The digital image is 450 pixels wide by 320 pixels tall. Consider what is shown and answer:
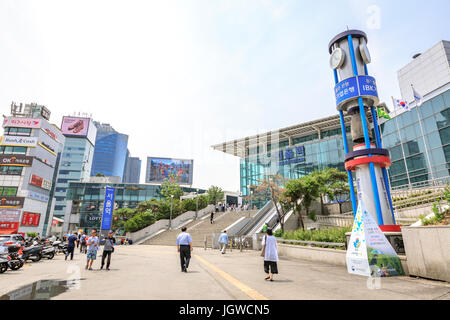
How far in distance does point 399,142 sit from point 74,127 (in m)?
110

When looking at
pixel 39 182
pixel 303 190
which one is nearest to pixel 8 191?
pixel 39 182

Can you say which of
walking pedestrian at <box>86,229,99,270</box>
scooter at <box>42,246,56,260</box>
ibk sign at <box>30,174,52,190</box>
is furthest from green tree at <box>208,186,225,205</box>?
walking pedestrian at <box>86,229,99,270</box>

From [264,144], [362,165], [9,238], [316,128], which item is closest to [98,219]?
[264,144]

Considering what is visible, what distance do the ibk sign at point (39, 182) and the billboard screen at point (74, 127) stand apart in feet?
179

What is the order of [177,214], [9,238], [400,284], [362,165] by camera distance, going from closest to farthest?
[400,284], [362,165], [9,238], [177,214]

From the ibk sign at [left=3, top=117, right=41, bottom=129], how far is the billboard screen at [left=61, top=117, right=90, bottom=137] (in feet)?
171

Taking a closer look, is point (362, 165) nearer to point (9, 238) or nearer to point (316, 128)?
point (9, 238)

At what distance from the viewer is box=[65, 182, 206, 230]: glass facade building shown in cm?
6512

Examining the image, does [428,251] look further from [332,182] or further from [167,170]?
[167,170]

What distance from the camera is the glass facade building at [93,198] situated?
65125 millimetres

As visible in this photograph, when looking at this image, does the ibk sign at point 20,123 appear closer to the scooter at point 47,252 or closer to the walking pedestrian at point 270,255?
the scooter at point 47,252

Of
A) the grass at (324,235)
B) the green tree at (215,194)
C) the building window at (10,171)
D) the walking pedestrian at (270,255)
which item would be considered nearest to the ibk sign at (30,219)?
the building window at (10,171)
